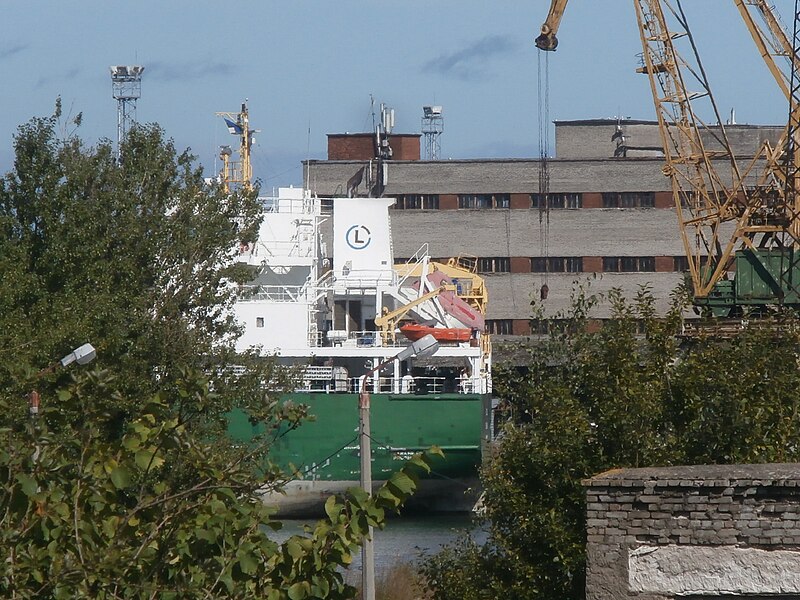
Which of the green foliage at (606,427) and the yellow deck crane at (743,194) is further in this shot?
the yellow deck crane at (743,194)

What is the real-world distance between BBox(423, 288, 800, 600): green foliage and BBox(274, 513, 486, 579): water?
36.0ft

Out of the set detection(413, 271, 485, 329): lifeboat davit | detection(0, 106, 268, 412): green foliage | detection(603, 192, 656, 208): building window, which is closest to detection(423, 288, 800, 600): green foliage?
detection(0, 106, 268, 412): green foliage

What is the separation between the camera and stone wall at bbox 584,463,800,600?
8250 mm

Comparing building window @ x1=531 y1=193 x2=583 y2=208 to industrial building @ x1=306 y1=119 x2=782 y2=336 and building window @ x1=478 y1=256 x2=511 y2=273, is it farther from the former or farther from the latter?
building window @ x1=478 y1=256 x2=511 y2=273

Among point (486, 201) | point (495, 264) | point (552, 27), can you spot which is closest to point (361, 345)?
point (552, 27)

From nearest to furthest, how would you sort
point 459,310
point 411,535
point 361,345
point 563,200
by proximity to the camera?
point 411,535
point 361,345
point 459,310
point 563,200

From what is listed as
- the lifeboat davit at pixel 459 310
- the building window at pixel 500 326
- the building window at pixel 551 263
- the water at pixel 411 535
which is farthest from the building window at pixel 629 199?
the water at pixel 411 535

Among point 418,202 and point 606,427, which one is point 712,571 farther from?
point 418,202

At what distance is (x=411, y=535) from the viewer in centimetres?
3538

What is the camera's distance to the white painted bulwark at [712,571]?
320 inches

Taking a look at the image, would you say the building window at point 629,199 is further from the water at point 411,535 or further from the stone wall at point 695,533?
the stone wall at point 695,533

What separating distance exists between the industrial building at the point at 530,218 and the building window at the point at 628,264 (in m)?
0.05

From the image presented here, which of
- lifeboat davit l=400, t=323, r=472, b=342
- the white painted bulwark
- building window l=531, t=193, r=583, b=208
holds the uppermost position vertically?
building window l=531, t=193, r=583, b=208

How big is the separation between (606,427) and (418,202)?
56.3m
